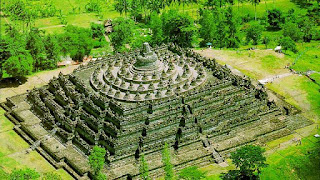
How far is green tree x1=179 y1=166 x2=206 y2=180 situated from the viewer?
44.4m

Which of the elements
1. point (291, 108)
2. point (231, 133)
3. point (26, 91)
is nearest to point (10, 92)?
point (26, 91)

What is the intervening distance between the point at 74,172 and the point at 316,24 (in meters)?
78.7

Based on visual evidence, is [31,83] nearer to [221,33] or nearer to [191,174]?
[191,174]

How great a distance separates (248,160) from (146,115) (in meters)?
12.9

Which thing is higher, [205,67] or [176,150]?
[205,67]

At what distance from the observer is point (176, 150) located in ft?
163

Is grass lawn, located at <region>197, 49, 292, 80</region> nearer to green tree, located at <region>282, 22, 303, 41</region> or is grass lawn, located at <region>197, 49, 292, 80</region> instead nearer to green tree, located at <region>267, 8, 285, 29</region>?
green tree, located at <region>282, 22, 303, 41</region>

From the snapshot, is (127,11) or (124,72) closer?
(124,72)

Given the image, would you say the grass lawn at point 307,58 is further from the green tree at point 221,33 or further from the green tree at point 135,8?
the green tree at point 135,8

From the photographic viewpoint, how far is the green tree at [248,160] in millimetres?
45312

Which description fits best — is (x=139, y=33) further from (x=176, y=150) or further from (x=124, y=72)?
(x=176, y=150)

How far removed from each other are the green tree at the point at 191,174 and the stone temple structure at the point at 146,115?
2706 mm

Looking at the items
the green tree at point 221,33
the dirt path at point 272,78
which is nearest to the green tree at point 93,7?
the green tree at point 221,33

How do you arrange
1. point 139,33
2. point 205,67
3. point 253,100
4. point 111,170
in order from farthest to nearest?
point 139,33 → point 205,67 → point 253,100 → point 111,170
